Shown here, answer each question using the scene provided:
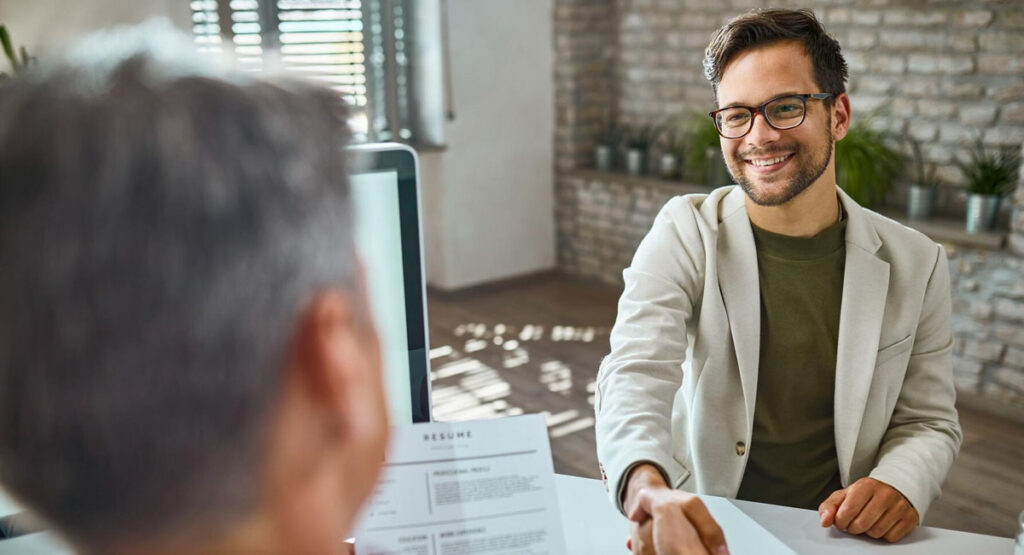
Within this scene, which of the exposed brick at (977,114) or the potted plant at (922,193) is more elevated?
the exposed brick at (977,114)

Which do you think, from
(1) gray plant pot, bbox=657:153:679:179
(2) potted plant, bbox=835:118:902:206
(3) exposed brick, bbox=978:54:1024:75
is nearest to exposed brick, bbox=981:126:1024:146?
(3) exposed brick, bbox=978:54:1024:75

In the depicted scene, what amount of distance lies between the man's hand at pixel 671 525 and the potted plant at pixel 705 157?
345cm

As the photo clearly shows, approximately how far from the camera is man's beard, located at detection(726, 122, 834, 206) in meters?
1.43

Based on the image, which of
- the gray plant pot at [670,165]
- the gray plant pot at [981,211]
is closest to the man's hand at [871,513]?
the gray plant pot at [981,211]

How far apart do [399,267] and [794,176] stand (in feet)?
2.59

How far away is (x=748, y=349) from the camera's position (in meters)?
1.36

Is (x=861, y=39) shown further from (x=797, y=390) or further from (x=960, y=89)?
(x=797, y=390)

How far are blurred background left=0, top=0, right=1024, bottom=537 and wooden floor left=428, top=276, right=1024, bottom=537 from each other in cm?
1

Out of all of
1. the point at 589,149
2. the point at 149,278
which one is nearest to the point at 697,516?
the point at 149,278

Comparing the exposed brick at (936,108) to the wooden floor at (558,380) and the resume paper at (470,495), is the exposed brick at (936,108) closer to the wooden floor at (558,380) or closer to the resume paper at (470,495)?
the wooden floor at (558,380)

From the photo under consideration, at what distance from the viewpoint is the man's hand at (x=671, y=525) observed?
950mm

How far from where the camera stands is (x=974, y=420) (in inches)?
129

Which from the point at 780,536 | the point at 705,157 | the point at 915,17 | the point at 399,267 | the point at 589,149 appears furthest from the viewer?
the point at 589,149

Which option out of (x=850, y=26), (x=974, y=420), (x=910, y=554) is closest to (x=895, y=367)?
(x=910, y=554)
